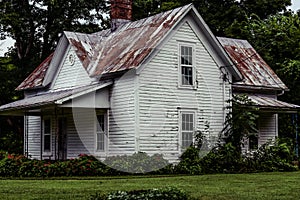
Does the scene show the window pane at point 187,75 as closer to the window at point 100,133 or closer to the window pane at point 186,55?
the window pane at point 186,55

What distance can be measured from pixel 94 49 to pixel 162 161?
22.5 feet

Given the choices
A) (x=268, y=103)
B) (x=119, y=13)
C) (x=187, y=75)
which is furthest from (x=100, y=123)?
(x=268, y=103)

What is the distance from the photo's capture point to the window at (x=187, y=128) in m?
23.7

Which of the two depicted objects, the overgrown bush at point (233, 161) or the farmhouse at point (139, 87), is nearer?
the overgrown bush at point (233, 161)

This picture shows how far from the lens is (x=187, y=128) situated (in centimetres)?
2391

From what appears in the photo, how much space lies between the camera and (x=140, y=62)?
71.9 feet

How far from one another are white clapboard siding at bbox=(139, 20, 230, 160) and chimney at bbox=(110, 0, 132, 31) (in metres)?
4.33

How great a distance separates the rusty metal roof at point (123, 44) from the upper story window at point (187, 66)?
4.47 feet

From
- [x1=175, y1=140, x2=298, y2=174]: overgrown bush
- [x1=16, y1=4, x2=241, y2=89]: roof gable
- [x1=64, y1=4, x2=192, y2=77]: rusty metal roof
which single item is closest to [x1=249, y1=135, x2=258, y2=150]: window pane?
[x1=175, y1=140, x2=298, y2=174]: overgrown bush

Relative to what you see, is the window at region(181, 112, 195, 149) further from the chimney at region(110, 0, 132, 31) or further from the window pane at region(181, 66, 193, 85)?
the chimney at region(110, 0, 132, 31)

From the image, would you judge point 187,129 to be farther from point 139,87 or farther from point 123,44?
point 123,44

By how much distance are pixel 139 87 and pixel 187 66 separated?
2.67 metres

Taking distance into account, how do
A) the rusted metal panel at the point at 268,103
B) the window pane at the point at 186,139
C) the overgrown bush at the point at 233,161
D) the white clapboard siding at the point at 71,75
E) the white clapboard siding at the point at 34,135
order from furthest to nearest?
the white clapboard siding at the point at 34,135, the rusted metal panel at the point at 268,103, the white clapboard siding at the point at 71,75, the window pane at the point at 186,139, the overgrown bush at the point at 233,161

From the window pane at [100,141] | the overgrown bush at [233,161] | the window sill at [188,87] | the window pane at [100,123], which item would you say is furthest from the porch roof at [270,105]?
the window pane at [100,141]
